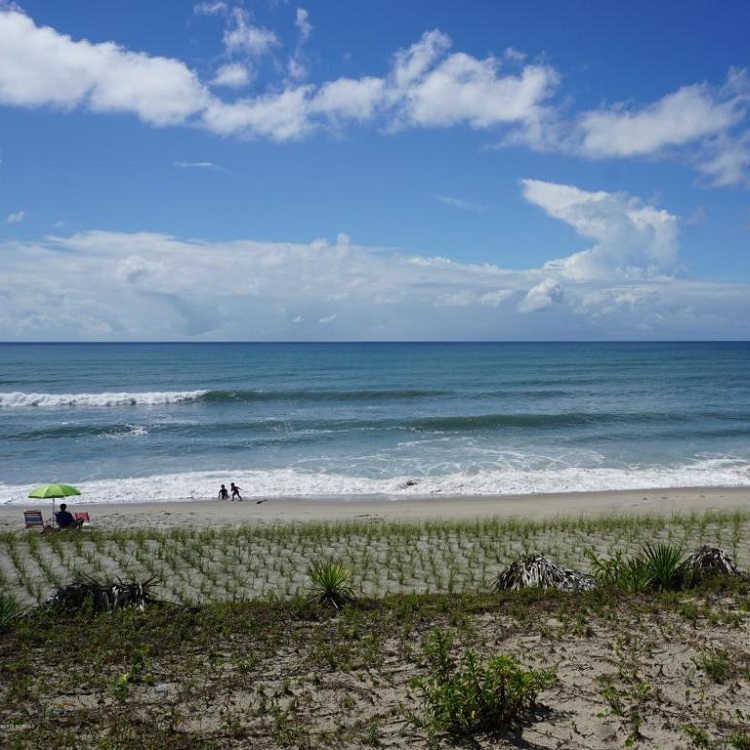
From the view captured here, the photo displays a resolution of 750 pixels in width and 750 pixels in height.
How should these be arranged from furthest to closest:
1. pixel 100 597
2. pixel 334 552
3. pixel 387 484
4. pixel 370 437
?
pixel 370 437, pixel 387 484, pixel 334 552, pixel 100 597

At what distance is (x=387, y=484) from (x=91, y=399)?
33.9 m

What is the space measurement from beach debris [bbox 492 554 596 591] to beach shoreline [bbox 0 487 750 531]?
8423 mm

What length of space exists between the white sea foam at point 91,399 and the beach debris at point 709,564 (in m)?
44.5

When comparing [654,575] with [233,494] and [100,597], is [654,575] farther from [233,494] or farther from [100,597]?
[233,494]

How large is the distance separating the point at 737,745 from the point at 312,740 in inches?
141

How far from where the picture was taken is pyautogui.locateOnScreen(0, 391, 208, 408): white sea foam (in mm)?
48091

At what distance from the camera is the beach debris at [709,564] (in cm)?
932

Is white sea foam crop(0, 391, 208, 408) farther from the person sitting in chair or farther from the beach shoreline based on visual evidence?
the person sitting in chair

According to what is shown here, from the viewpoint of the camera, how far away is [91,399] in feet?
161

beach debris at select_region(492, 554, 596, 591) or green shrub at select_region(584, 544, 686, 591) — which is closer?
green shrub at select_region(584, 544, 686, 591)

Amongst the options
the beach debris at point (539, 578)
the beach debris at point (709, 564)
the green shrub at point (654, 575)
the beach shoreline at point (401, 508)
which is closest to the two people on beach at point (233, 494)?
the beach shoreline at point (401, 508)

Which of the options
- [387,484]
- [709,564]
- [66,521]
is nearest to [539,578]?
[709,564]

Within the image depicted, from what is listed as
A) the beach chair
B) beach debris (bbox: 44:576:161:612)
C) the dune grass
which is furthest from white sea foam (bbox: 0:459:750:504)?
beach debris (bbox: 44:576:161:612)

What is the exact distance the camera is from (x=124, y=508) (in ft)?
69.0
